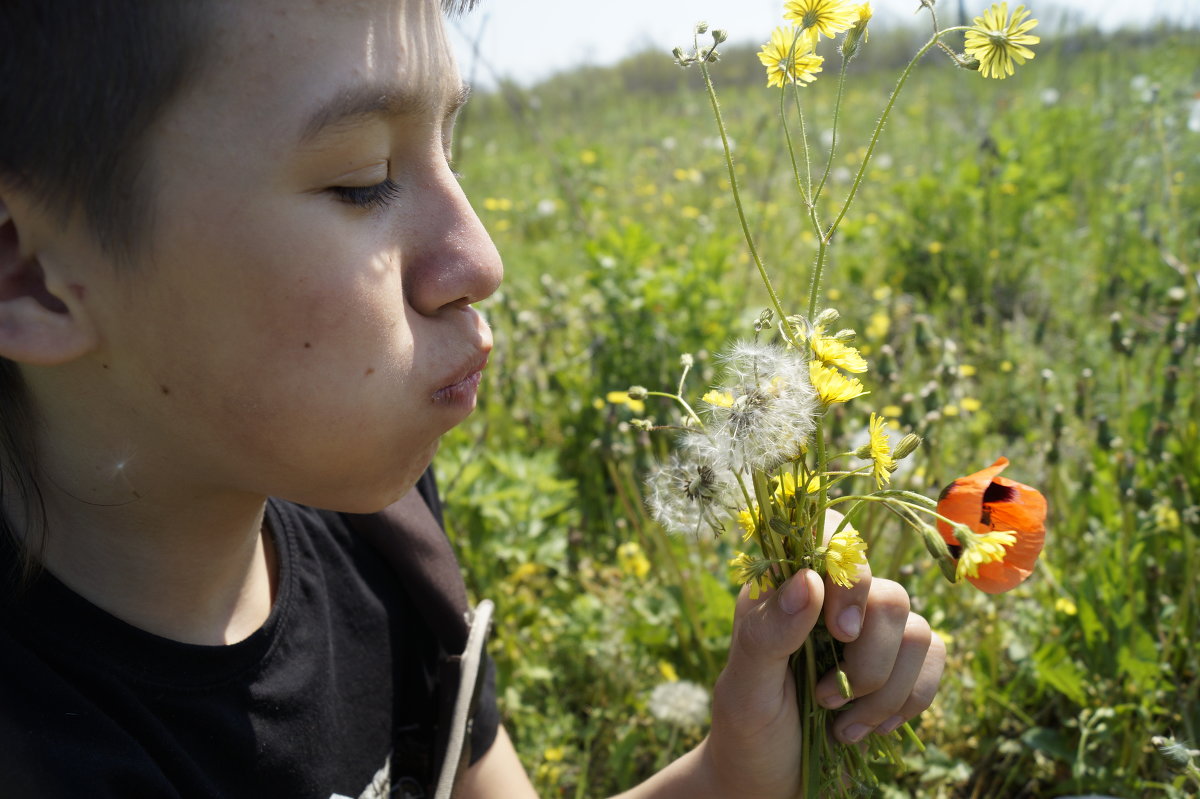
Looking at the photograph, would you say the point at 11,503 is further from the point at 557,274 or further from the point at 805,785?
the point at 557,274

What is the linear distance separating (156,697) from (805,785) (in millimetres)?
703

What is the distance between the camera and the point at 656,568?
7.10 ft

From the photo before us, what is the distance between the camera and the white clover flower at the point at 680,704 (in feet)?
5.86

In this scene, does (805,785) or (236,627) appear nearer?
(805,785)

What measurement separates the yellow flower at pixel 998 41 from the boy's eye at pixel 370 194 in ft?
1.77

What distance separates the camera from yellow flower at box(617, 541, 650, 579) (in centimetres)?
224

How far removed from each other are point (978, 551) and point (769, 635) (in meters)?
0.26

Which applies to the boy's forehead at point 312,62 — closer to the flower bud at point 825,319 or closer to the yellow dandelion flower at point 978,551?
the flower bud at point 825,319

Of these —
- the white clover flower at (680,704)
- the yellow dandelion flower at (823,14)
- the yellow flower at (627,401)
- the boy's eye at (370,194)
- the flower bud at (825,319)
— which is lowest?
the white clover flower at (680,704)

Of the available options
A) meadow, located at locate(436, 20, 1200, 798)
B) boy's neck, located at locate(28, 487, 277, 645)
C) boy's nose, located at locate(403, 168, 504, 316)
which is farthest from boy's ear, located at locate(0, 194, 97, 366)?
meadow, located at locate(436, 20, 1200, 798)

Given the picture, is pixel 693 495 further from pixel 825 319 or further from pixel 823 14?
pixel 823 14

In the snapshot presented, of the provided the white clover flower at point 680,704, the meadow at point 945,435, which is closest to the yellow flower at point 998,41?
the meadow at point 945,435

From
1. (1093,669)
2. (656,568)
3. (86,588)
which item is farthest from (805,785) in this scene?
(656,568)

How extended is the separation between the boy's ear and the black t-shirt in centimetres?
27
